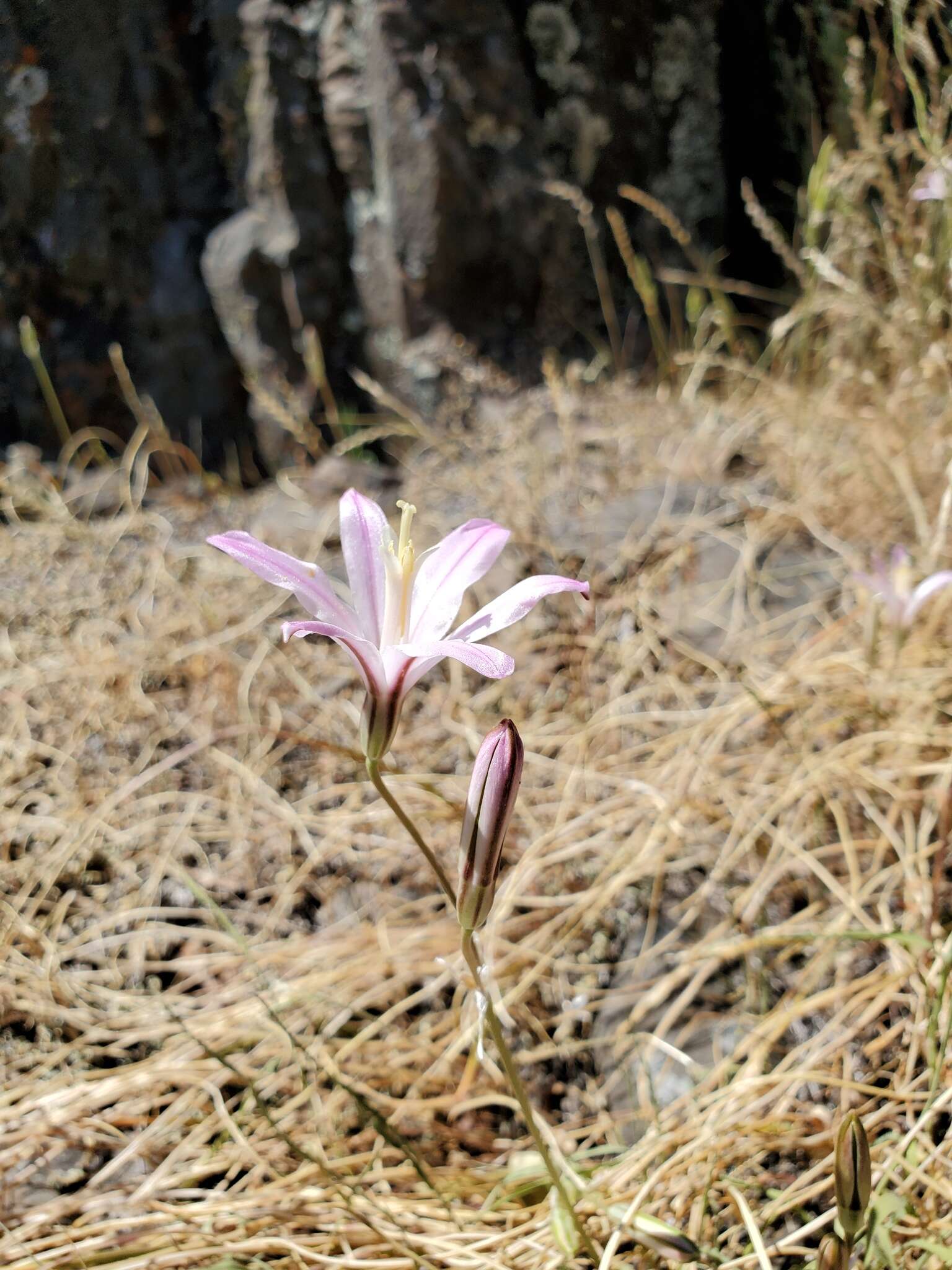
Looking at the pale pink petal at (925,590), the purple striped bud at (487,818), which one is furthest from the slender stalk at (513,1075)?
the pale pink petal at (925,590)

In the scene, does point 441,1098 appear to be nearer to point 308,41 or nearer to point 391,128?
point 391,128

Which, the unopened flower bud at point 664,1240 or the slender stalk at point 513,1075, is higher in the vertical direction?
the slender stalk at point 513,1075

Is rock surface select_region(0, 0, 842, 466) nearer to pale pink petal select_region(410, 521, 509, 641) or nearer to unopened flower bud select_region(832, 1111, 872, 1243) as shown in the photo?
pale pink petal select_region(410, 521, 509, 641)

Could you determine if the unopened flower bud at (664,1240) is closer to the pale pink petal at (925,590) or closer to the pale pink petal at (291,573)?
the pale pink petal at (291,573)

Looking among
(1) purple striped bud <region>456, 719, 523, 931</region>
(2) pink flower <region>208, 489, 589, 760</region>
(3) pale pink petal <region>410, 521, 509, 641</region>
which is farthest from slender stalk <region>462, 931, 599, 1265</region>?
(3) pale pink petal <region>410, 521, 509, 641</region>

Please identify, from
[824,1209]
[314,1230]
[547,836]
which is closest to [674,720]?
[547,836]

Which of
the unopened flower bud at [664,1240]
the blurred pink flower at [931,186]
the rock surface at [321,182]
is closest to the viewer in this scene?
the unopened flower bud at [664,1240]

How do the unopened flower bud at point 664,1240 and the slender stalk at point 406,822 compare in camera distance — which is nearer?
the slender stalk at point 406,822

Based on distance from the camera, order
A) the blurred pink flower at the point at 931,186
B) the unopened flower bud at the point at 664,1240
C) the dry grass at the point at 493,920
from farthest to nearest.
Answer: the blurred pink flower at the point at 931,186 < the dry grass at the point at 493,920 < the unopened flower bud at the point at 664,1240
